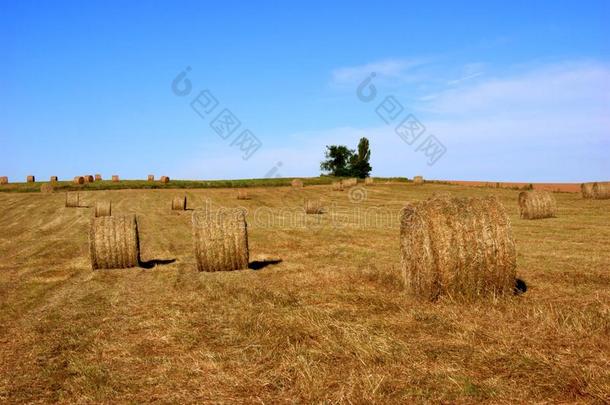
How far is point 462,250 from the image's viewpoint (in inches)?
386

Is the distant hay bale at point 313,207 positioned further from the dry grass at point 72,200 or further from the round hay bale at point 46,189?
the round hay bale at point 46,189

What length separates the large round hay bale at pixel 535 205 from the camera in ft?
84.3

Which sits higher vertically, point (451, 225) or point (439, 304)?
point (451, 225)

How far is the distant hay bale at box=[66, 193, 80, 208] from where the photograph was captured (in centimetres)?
3612

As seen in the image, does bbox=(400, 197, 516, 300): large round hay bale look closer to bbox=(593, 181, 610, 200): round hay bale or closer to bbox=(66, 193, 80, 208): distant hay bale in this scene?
bbox=(593, 181, 610, 200): round hay bale

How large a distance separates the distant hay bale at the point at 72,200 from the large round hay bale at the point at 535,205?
2788 centimetres

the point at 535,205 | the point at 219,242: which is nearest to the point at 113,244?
the point at 219,242

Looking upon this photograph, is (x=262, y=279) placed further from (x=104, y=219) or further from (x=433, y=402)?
(x=433, y=402)

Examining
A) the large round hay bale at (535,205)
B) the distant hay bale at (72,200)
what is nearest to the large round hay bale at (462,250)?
the large round hay bale at (535,205)

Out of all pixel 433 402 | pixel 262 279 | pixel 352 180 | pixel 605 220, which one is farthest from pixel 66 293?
pixel 352 180

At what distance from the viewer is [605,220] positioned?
23.7 meters

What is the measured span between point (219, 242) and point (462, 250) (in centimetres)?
699

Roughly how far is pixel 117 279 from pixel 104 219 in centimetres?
279

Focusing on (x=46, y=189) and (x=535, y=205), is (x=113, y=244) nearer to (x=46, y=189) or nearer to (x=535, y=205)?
(x=535, y=205)
